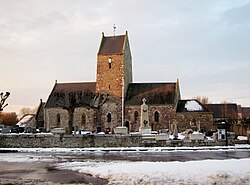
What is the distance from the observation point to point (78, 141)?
103 ft

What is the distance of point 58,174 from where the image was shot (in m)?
13.5

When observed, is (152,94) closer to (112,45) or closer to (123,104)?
(123,104)

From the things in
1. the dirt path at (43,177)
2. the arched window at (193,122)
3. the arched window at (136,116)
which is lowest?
the dirt path at (43,177)

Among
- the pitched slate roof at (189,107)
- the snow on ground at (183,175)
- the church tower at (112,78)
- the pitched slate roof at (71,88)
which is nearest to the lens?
the snow on ground at (183,175)

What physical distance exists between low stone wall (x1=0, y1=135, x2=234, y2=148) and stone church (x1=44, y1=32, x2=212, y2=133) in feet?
55.8

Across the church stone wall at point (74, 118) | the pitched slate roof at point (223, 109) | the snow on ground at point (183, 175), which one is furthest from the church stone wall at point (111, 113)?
the pitched slate roof at point (223, 109)

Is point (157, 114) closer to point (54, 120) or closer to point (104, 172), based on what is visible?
point (54, 120)

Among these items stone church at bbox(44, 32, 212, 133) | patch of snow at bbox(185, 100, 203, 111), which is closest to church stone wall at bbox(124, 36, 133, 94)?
stone church at bbox(44, 32, 212, 133)

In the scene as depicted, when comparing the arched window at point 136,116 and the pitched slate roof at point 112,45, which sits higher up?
the pitched slate roof at point 112,45

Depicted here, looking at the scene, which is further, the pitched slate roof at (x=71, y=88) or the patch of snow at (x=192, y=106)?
the pitched slate roof at (x=71, y=88)

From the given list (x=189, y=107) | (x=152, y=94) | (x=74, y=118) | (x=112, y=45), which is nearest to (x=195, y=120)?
(x=189, y=107)

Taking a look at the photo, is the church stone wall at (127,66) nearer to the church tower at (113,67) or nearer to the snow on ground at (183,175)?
the church tower at (113,67)

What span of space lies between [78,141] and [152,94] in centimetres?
2206

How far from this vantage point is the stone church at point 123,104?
162 feet
